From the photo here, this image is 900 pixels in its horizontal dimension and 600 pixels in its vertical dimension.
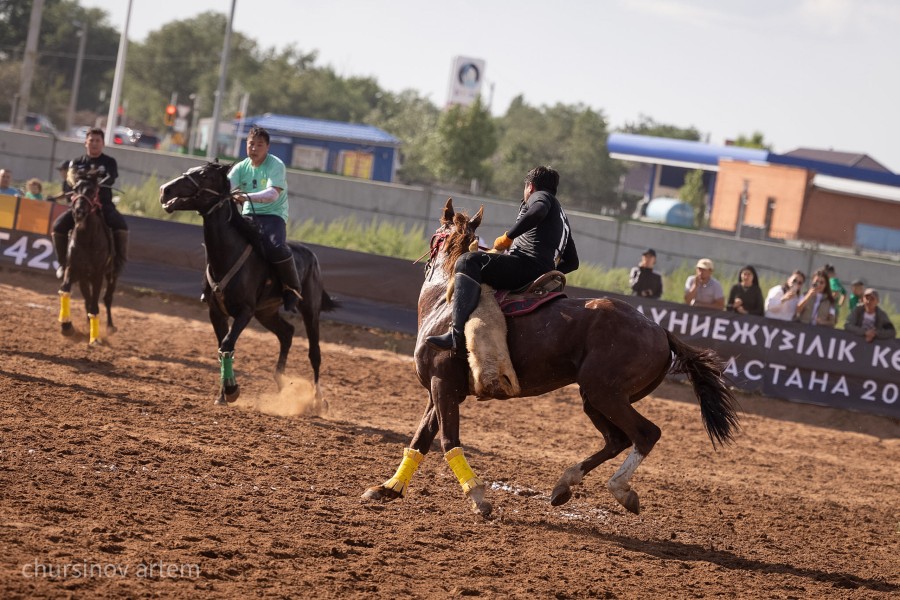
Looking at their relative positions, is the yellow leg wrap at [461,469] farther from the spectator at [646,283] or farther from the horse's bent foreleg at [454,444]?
the spectator at [646,283]

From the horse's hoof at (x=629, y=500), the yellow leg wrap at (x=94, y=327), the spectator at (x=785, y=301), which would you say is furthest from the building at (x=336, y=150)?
the horse's hoof at (x=629, y=500)

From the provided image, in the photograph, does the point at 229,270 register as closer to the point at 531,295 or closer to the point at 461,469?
the point at 531,295

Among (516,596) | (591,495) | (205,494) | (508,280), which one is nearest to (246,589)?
(516,596)

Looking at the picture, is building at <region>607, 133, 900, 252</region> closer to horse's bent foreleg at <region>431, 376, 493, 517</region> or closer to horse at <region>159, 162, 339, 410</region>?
horse at <region>159, 162, 339, 410</region>

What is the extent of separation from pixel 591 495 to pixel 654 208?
145 ft

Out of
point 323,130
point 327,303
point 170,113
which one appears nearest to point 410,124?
point 323,130

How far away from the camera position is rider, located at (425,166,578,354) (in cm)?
783

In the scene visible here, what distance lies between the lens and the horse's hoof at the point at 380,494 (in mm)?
7748

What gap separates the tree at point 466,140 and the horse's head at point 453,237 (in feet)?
173

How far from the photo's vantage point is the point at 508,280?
8086 millimetres

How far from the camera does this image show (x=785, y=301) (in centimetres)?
1716

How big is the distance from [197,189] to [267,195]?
2.56ft

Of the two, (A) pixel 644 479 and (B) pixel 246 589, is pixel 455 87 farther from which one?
(B) pixel 246 589

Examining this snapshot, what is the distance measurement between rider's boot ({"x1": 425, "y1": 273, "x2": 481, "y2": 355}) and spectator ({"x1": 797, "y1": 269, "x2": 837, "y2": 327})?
10644 mm
